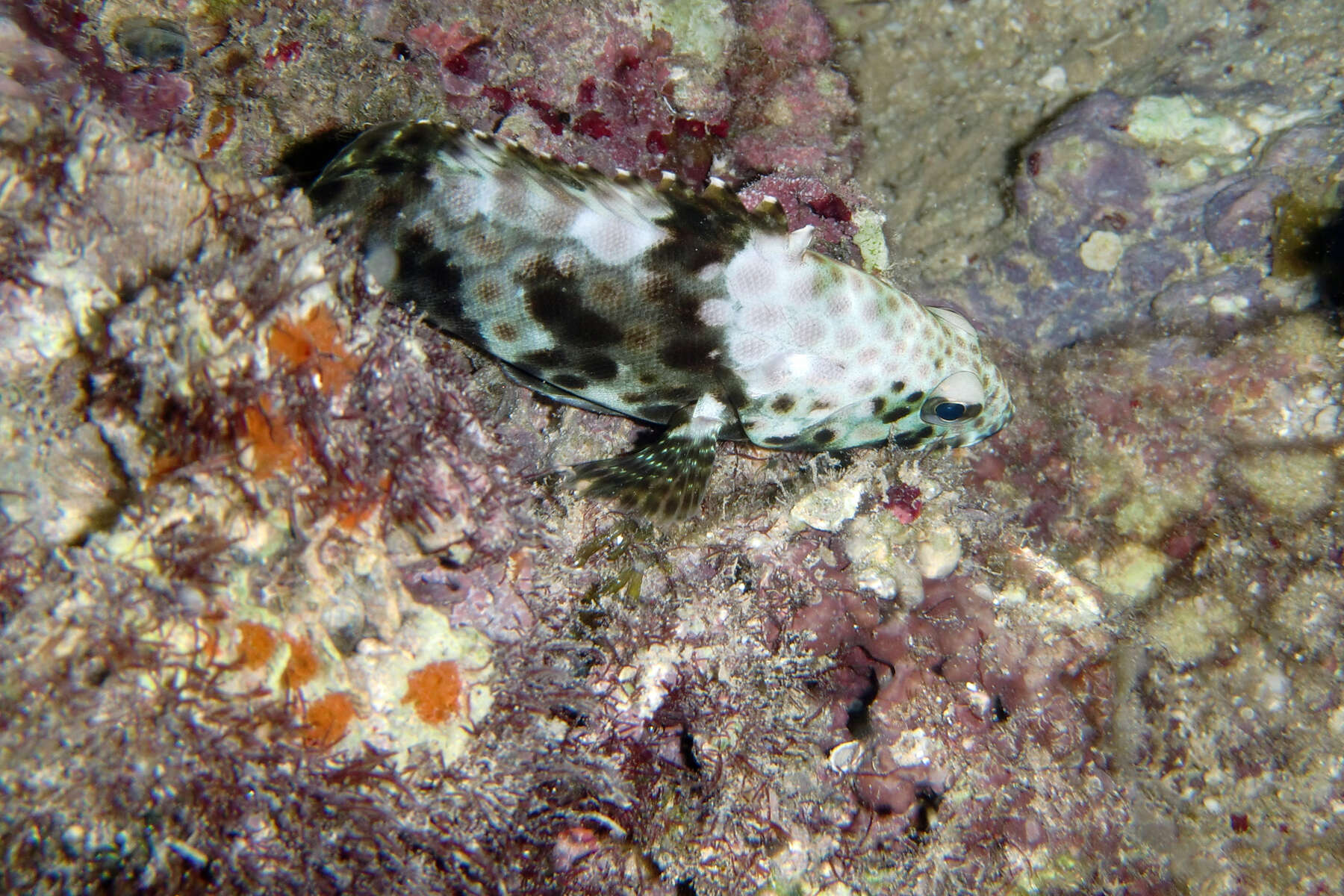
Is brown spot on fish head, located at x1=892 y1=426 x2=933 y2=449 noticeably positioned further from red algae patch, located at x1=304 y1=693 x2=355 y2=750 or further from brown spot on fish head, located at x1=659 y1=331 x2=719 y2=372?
red algae patch, located at x1=304 y1=693 x2=355 y2=750

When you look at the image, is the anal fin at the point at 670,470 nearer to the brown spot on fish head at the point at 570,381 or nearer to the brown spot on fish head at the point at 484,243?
the brown spot on fish head at the point at 570,381

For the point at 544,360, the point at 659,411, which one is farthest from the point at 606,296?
the point at 659,411

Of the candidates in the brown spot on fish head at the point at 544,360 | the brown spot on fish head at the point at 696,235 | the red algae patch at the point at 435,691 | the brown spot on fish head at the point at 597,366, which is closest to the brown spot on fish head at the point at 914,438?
the brown spot on fish head at the point at 696,235

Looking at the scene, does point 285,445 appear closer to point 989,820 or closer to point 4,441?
point 4,441

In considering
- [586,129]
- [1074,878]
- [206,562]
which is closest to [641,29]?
[586,129]

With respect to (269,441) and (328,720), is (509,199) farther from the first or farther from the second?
(328,720)

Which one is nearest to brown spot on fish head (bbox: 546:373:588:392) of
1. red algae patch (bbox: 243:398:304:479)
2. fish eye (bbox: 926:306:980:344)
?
red algae patch (bbox: 243:398:304:479)

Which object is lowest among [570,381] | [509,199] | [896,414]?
[570,381]
